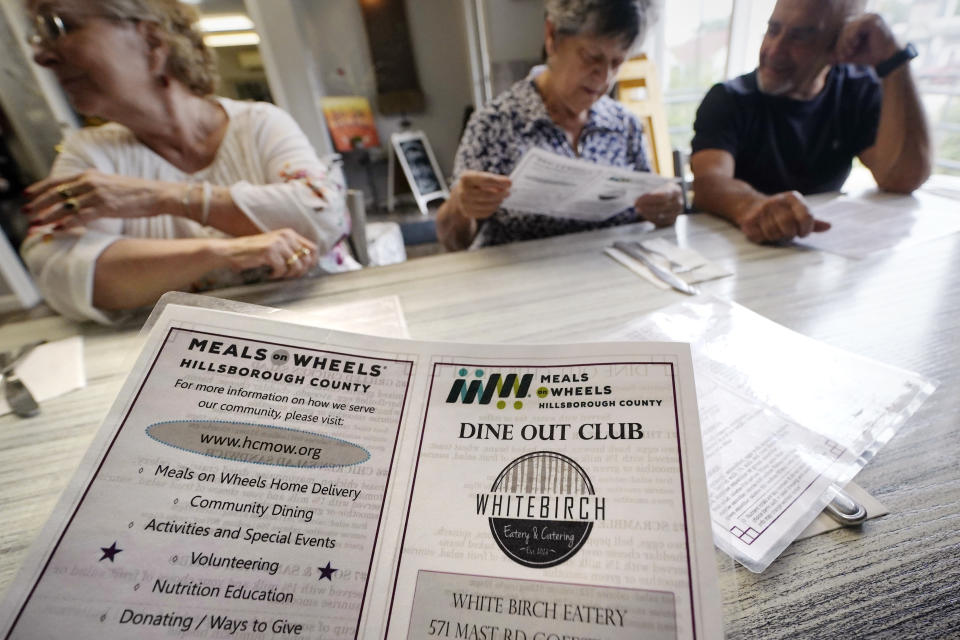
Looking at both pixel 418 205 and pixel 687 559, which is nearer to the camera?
pixel 687 559

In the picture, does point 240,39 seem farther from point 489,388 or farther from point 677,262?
point 489,388

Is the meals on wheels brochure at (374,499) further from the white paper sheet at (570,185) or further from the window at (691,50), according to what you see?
the window at (691,50)

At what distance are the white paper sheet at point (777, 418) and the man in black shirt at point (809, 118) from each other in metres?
0.39

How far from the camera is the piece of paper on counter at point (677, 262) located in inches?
24.1

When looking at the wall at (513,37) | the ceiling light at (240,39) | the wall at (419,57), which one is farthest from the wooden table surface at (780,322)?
the wall at (419,57)

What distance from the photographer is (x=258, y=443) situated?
0.24 meters

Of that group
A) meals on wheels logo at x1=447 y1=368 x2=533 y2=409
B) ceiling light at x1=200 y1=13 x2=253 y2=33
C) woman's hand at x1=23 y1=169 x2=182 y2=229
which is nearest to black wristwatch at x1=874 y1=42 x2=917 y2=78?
meals on wheels logo at x1=447 y1=368 x2=533 y2=409

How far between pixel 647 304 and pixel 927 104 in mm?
955

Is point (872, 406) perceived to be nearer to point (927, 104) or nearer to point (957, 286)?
point (957, 286)

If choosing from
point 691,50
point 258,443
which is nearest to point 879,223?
point 691,50

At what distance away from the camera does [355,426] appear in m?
0.26

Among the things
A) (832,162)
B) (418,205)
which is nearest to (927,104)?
(832,162)

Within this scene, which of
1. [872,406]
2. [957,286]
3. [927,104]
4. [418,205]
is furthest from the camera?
[418,205]

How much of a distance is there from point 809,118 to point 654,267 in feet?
2.27
